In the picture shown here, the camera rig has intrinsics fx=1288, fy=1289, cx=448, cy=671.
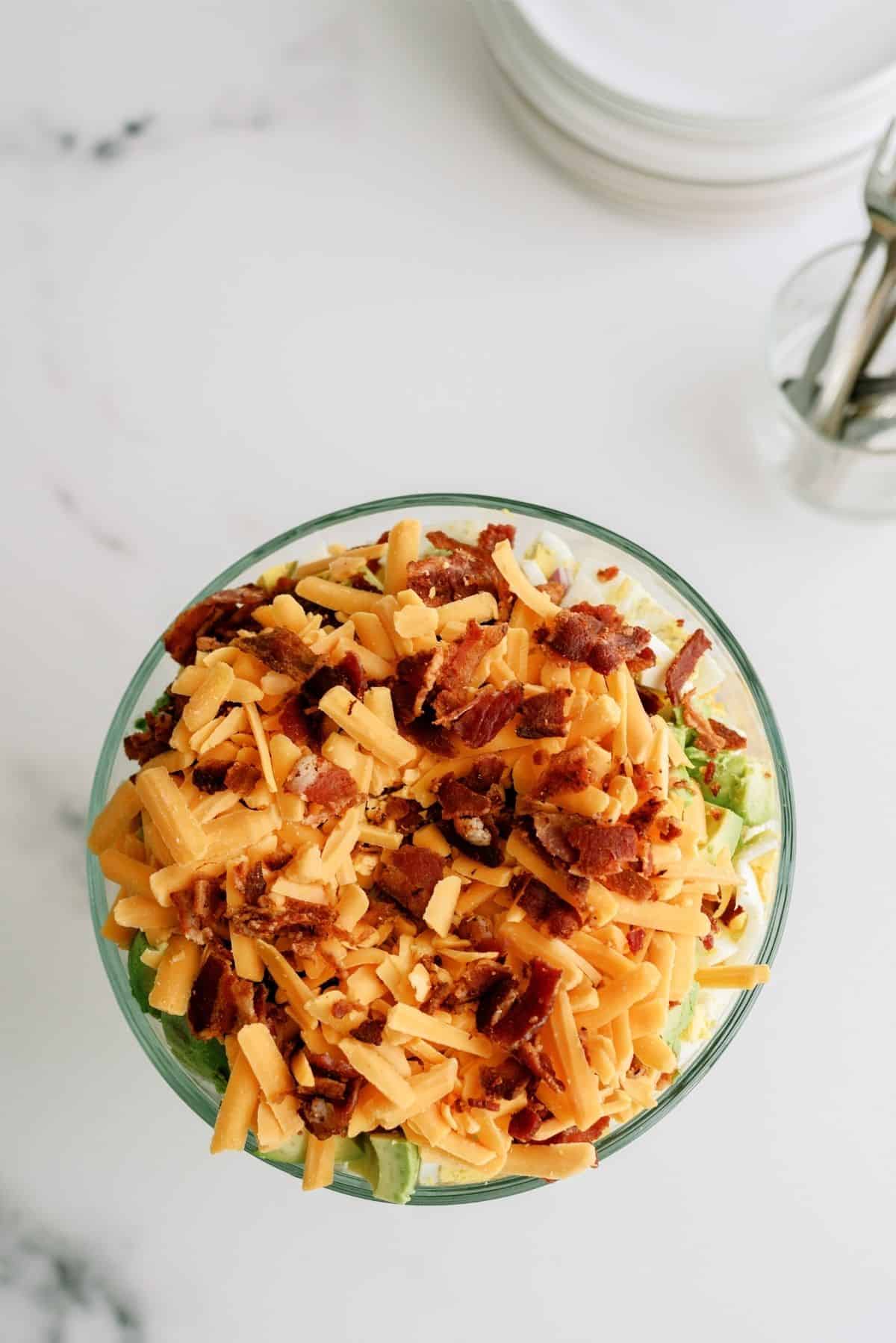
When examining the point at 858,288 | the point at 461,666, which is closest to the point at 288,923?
the point at 461,666

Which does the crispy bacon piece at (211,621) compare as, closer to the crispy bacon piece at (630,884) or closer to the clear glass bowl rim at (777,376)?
the crispy bacon piece at (630,884)

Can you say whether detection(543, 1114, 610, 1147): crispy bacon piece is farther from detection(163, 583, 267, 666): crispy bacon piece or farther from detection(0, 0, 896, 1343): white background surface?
detection(163, 583, 267, 666): crispy bacon piece

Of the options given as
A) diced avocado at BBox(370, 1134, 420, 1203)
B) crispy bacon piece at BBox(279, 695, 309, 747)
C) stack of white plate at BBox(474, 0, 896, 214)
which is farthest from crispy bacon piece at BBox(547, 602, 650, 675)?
stack of white plate at BBox(474, 0, 896, 214)

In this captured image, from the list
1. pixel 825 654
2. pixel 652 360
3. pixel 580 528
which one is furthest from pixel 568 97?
pixel 825 654

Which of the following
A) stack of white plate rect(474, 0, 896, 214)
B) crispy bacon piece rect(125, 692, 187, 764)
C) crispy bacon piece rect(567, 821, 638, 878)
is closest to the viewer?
crispy bacon piece rect(567, 821, 638, 878)

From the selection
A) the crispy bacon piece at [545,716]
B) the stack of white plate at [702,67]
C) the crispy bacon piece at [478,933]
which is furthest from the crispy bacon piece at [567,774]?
the stack of white plate at [702,67]

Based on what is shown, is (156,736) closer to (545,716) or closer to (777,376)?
(545,716)
